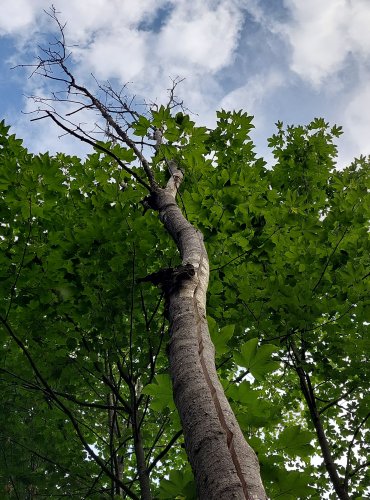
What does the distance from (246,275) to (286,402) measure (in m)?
2.56

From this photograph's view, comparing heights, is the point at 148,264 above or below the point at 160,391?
above

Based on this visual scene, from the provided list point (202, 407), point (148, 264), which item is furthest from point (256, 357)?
point (148, 264)

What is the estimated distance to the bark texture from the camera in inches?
41.4

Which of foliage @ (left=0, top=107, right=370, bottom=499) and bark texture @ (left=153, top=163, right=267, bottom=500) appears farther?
foliage @ (left=0, top=107, right=370, bottom=499)

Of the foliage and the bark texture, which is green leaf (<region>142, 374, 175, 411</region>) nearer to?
the bark texture

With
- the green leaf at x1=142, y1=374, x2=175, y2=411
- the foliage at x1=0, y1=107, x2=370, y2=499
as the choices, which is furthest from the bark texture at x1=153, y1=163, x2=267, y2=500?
the foliage at x1=0, y1=107, x2=370, y2=499

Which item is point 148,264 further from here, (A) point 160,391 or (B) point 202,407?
(B) point 202,407

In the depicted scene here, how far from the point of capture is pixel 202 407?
4.24 ft

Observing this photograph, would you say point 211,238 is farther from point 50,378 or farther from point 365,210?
point 50,378

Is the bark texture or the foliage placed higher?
the foliage

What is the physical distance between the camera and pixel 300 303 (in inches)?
134

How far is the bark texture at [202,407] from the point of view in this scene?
3.45 ft

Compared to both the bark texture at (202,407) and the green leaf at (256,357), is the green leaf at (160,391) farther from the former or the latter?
the green leaf at (256,357)

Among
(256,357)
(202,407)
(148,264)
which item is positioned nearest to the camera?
(202,407)
